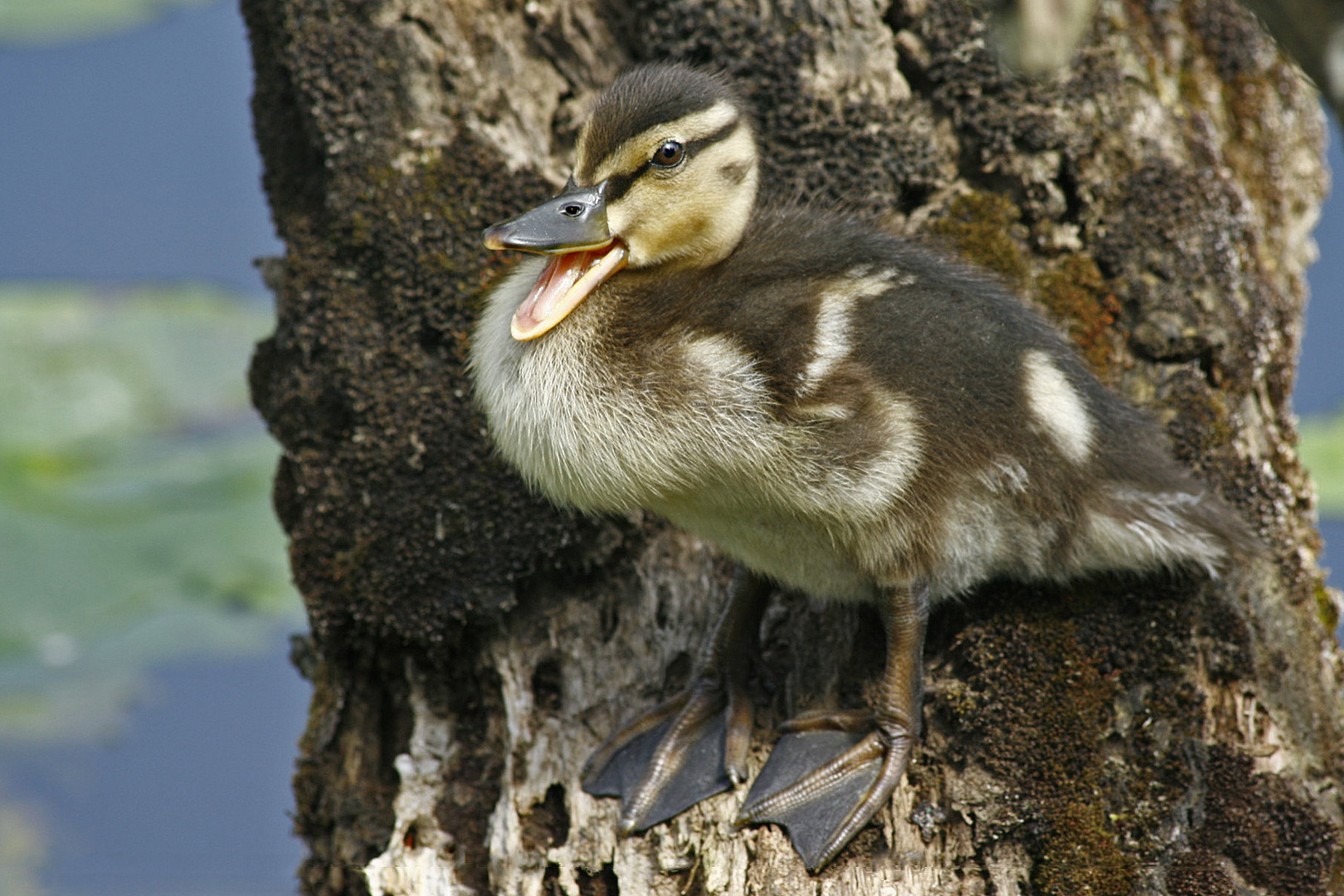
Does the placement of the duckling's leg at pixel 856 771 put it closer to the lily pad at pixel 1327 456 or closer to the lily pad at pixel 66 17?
the lily pad at pixel 1327 456

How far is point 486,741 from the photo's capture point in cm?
252

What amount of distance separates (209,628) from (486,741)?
288cm

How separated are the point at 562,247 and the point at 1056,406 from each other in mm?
875

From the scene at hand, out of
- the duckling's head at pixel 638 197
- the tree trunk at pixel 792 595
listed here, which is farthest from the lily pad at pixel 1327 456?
the duckling's head at pixel 638 197

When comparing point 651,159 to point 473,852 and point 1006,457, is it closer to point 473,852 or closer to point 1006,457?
point 1006,457

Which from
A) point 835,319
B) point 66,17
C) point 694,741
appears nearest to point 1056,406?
point 835,319

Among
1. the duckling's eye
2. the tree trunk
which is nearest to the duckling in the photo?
the duckling's eye

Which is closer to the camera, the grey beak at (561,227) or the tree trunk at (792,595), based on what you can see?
the grey beak at (561,227)

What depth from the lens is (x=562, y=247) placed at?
1.99 meters

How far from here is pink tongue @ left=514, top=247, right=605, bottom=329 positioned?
2.06m

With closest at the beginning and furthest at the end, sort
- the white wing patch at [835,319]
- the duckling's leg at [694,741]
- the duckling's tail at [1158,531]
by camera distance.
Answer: the white wing patch at [835,319] → the duckling's tail at [1158,531] → the duckling's leg at [694,741]

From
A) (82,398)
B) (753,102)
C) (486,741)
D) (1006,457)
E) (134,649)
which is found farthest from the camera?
(82,398)

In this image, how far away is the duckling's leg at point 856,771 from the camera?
209 centimetres

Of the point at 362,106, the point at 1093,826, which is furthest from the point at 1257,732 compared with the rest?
the point at 362,106
